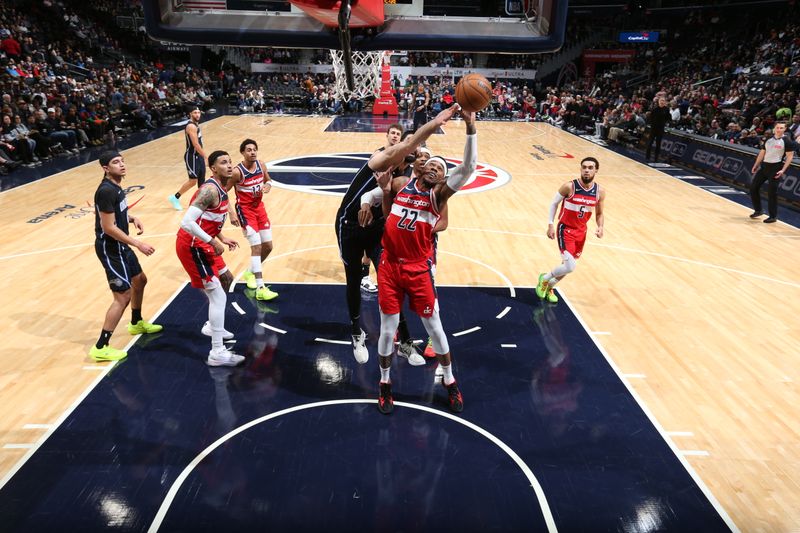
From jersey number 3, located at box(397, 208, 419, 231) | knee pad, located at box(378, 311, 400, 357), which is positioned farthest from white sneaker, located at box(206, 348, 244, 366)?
jersey number 3, located at box(397, 208, 419, 231)

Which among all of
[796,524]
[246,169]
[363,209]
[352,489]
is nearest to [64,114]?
[246,169]

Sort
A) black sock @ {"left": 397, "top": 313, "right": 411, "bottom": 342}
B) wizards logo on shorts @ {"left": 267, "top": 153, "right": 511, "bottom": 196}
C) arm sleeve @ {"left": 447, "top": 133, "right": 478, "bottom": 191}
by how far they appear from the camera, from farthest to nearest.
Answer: wizards logo on shorts @ {"left": 267, "top": 153, "right": 511, "bottom": 196} < black sock @ {"left": 397, "top": 313, "right": 411, "bottom": 342} < arm sleeve @ {"left": 447, "top": 133, "right": 478, "bottom": 191}

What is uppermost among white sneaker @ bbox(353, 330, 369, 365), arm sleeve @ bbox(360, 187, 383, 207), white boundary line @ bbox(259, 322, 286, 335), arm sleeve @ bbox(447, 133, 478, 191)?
arm sleeve @ bbox(447, 133, 478, 191)

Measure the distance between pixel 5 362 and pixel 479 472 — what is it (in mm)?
4328

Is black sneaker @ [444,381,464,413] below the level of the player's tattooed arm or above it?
below

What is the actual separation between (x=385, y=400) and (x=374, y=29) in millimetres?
2708

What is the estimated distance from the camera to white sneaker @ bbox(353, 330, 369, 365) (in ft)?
16.4

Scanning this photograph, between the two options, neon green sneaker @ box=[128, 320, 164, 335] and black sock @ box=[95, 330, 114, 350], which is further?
neon green sneaker @ box=[128, 320, 164, 335]

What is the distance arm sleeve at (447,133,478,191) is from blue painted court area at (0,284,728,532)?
6.02 feet

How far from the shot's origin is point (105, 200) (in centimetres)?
474

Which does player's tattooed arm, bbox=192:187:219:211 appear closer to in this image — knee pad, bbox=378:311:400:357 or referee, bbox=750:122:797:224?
knee pad, bbox=378:311:400:357

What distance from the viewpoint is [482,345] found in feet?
18.0

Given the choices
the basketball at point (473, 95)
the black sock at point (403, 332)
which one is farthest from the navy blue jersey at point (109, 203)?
the basketball at point (473, 95)

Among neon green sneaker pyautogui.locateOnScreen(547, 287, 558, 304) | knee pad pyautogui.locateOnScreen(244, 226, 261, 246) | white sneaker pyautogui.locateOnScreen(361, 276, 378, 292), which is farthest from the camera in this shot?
white sneaker pyautogui.locateOnScreen(361, 276, 378, 292)
